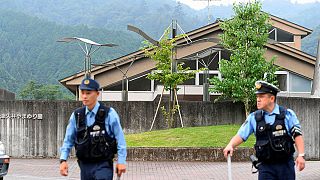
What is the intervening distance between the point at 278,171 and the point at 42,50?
68203 millimetres

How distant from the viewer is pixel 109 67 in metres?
30.8

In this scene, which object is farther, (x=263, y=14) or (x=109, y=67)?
(x=109, y=67)

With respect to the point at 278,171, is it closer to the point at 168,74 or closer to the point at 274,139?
the point at 274,139

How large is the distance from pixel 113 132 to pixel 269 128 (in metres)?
1.73

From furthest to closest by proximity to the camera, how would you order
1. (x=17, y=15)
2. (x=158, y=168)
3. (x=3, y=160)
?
(x=17, y=15) < (x=158, y=168) < (x=3, y=160)

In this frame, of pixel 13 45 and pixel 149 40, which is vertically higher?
pixel 13 45

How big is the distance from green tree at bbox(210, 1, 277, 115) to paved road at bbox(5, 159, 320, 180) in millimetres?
4717

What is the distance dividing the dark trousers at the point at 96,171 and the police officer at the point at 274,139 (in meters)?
1.32

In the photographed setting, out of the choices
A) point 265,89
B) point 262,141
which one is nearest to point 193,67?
point 265,89

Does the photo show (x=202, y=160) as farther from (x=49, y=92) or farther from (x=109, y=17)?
(x=109, y=17)

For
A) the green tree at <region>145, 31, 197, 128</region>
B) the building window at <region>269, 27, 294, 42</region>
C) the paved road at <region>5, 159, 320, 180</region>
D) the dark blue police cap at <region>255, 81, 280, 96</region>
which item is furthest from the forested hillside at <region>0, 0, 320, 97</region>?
the dark blue police cap at <region>255, 81, 280, 96</region>

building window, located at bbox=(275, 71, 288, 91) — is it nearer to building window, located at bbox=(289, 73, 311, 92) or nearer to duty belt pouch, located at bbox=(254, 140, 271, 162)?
building window, located at bbox=(289, 73, 311, 92)

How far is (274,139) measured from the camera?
6.41m

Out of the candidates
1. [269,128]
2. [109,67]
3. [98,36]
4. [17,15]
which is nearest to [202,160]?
[269,128]
